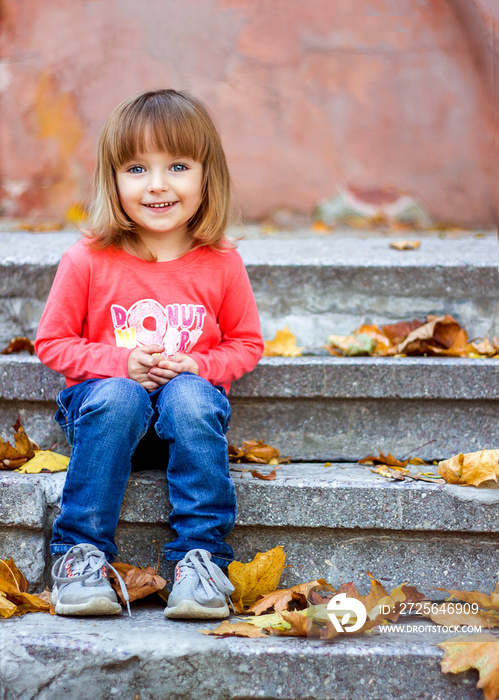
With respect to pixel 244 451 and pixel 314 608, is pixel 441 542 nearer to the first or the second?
pixel 314 608

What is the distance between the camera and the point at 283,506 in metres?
1.67

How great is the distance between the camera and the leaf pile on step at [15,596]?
151 centimetres

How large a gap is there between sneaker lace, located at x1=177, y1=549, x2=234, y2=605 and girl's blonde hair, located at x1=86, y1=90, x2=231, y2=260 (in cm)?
82

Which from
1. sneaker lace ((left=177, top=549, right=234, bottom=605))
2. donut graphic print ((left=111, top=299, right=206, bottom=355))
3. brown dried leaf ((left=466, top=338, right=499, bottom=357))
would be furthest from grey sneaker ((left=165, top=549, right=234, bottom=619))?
brown dried leaf ((left=466, top=338, right=499, bottom=357))

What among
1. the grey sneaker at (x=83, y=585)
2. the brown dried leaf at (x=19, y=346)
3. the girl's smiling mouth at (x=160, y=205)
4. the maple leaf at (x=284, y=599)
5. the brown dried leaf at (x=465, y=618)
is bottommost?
the brown dried leaf at (x=465, y=618)

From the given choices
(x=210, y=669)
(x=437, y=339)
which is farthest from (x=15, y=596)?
(x=437, y=339)

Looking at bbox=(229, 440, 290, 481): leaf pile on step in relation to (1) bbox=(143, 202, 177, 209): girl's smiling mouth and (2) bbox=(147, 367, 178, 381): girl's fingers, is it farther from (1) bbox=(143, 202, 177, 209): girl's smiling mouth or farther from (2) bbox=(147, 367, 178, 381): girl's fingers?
(1) bbox=(143, 202, 177, 209): girl's smiling mouth

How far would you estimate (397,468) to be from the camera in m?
1.85

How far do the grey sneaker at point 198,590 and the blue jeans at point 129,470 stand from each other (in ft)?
0.16

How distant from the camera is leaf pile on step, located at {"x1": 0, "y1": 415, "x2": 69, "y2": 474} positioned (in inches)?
71.0

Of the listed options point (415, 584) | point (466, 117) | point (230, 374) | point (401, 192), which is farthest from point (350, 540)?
point (466, 117)

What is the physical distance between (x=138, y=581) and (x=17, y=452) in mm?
494

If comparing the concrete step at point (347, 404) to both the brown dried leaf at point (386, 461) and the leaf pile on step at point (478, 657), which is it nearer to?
the brown dried leaf at point (386, 461)

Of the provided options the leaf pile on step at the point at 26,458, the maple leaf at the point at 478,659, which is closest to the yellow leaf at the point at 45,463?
the leaf pile on step at the point at 26,458
